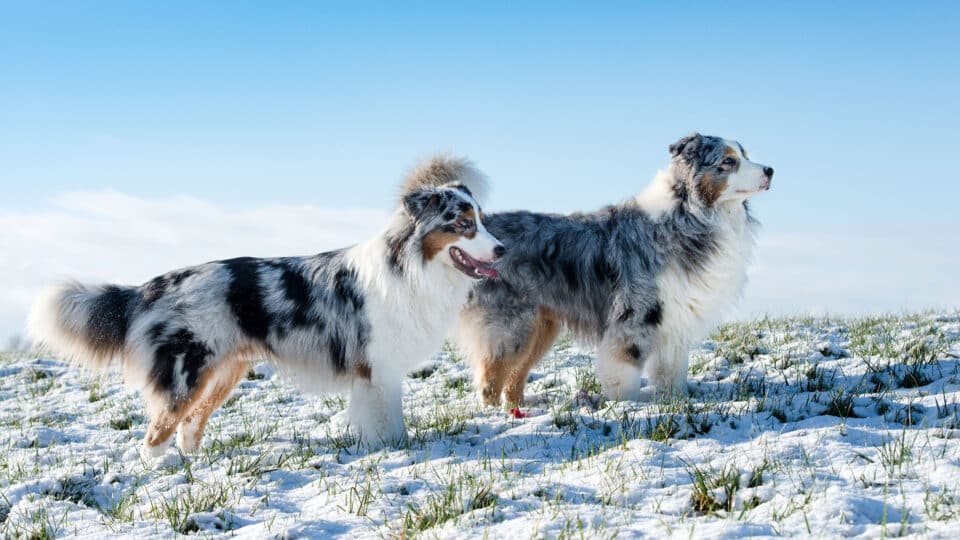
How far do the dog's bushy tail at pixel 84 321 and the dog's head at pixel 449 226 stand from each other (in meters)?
2.21

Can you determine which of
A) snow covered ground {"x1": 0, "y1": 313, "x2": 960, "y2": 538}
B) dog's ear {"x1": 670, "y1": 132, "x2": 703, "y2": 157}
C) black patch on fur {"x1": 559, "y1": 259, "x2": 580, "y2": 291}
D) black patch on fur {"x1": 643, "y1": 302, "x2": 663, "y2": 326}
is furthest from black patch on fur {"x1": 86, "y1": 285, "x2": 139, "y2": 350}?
dog's ear {"x1": 670, "y1": 132, "x2": 703, "y2": 157}

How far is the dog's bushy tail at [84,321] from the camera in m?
6.29

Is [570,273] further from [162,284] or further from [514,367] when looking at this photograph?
[162,284]

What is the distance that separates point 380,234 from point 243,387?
3909 millimetres

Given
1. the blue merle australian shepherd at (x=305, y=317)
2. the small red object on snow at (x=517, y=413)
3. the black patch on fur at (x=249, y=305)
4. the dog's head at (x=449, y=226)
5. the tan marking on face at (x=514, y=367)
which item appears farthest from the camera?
the tan marking on face at (x=514, y=367)

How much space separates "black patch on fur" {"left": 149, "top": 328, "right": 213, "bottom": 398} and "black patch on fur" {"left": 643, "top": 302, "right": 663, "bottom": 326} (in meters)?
3.50

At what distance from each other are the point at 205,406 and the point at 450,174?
8.86 feet

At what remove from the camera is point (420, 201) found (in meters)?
5.95

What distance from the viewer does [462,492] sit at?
4285 millimetres

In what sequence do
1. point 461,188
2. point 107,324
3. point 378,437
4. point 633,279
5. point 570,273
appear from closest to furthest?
point 378,437
point 461,188
point 107,324
point 633,279
point 570,273

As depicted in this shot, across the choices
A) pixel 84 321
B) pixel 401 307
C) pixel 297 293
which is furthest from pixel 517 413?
pixel 84 321

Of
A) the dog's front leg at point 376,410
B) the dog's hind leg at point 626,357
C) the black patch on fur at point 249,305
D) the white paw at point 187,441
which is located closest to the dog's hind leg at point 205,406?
the white paw at point 187,441

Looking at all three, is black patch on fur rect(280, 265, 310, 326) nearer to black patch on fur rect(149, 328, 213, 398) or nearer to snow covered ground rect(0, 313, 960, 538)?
black patch on fur rect(149, 328, 213, 398)

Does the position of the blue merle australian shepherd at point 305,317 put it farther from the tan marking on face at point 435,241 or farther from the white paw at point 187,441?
the white paw at point 187,441
